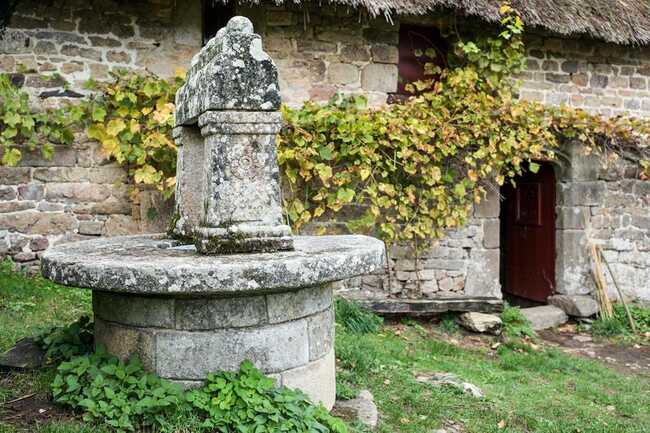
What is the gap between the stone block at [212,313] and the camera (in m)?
2.79

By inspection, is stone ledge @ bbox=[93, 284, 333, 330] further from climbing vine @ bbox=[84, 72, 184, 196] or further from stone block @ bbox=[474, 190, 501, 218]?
stone block @ bbox=[474, 190, 501, 218]

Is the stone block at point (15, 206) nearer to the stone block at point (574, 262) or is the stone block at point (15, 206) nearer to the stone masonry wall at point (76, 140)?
the stone masonry wall at point (76, 140)

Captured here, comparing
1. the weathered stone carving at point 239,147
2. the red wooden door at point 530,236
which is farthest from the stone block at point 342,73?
the weathered stone carving at point 239,147

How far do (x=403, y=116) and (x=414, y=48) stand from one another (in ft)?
4.46

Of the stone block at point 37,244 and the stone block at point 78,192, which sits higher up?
the stone block at point 78,192

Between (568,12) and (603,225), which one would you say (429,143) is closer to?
(568,12)

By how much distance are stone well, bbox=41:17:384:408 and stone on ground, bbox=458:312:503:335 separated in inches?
151

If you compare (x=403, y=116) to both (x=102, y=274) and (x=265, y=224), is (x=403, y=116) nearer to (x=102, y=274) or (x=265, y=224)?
(x=265, y=224)

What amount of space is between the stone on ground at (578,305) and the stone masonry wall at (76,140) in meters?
5.07

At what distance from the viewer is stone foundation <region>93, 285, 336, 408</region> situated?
2.80 m

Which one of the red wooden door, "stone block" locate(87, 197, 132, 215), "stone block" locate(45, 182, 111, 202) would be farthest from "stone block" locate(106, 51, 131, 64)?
the red wooden door

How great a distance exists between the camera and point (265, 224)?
3.04 metres

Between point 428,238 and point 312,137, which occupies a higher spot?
point 312,137

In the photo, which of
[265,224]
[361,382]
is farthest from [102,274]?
[361,382]
